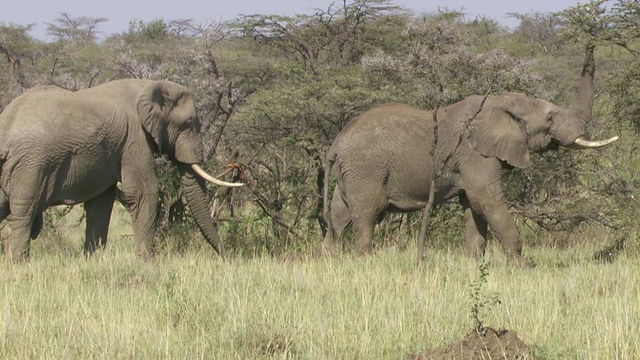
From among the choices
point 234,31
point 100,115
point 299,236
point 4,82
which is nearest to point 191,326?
point 100,115

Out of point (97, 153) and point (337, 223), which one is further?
point (337, 223)

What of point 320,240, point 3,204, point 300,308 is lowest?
point 320,240

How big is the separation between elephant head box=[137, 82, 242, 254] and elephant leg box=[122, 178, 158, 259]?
475mm

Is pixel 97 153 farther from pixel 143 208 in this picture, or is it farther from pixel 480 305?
pixel 480 305

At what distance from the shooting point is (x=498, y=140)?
33.1 feet

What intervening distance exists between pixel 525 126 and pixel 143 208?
384cm

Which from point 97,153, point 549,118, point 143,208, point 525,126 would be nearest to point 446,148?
point 525,126

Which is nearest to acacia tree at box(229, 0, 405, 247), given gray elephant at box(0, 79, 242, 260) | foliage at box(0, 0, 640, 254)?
foliage at box(0, 0, 640, 254)

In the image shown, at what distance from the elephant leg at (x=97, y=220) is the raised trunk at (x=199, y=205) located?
2.49 feet

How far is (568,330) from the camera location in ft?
19.7

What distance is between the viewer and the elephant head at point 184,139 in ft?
33.8

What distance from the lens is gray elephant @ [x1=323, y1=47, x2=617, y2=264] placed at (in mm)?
10078

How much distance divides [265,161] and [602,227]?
13.2 ft

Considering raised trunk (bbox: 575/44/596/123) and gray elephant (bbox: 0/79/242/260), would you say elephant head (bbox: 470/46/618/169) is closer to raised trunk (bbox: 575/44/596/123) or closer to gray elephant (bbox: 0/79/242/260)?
raised trunk (bbox: 575/44/596/123)
